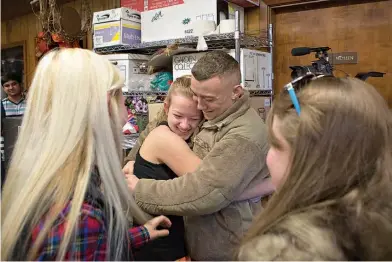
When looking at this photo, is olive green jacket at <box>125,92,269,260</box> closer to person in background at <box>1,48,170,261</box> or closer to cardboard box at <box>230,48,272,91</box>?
person in background at <box>1,48,170,261</box>

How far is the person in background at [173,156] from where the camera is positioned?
1.36 metres

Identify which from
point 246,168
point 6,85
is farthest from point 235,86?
point 6,85

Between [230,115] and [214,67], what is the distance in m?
0.21

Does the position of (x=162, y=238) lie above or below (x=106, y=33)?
below

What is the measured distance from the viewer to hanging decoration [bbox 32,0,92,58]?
3.22 metres

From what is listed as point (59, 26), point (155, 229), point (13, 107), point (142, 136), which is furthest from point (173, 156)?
point (13, 107)

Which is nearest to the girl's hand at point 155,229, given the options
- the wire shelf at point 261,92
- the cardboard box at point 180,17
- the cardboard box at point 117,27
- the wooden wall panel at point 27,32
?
the wire shelf at point 261,92

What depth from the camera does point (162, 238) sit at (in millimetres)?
1382

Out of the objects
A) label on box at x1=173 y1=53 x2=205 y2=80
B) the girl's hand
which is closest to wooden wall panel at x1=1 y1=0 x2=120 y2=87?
label on box at x1=173 y1=53 x2=205 y2=80

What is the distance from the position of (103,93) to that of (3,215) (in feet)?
1.16

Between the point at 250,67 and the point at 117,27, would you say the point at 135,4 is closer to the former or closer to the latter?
the point at 117,27

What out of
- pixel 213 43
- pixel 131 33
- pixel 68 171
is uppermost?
pixel 131 33

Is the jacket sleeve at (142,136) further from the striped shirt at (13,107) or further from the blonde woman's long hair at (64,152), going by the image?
the striped shirt at (13,107)

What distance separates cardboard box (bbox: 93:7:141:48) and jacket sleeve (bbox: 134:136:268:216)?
6.34 ft
